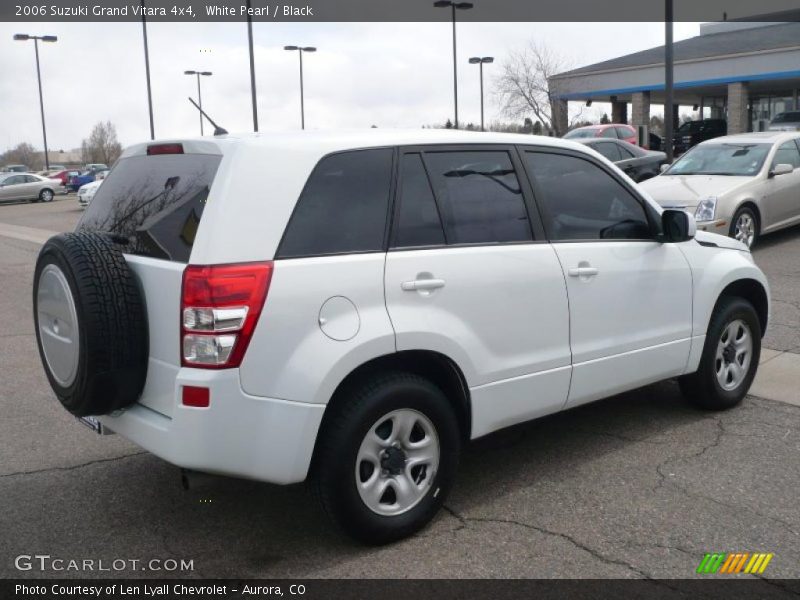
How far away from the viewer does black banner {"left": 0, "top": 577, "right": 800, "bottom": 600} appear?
3.34m

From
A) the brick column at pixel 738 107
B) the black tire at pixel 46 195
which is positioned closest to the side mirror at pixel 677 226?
the brick column at pixel 738 107

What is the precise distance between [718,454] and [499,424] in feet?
4.78

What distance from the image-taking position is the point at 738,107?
123 feet

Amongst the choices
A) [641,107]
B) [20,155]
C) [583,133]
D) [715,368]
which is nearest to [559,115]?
[641,107]

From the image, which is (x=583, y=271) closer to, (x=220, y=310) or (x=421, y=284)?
(x=421, y=284)

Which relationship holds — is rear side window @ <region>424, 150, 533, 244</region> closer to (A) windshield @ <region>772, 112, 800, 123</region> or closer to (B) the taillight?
(B) the taillight

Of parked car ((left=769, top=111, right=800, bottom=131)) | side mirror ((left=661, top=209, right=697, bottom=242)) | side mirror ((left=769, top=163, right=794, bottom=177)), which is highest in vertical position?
parked car ((left=769, top=111, right=800, bottom=131))

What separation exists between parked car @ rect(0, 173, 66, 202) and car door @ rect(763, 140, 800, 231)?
32949mm

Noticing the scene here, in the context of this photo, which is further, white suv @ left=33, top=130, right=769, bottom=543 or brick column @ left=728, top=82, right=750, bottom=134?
brick column @ left=728, top=82, right=750, bottom=134

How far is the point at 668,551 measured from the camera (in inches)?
144

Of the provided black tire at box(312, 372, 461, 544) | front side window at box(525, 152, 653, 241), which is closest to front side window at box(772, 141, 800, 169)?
front side window at box(525, 152, 653, 241)

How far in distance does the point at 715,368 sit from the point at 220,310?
3.39 meters

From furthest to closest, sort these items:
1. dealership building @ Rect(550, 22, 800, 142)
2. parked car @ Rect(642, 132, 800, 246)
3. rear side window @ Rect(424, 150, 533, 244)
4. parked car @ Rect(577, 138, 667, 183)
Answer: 1. dealership building @ Rect(550, 22, 800, 142)
2. parked car @ Rect(577, 138, 667, 183)
3. parked car @ Rect(642, 132, 800, 246)
4. rear side window @ Rect(424, 150, 533, 244)

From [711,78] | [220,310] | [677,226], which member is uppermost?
[711,78]
